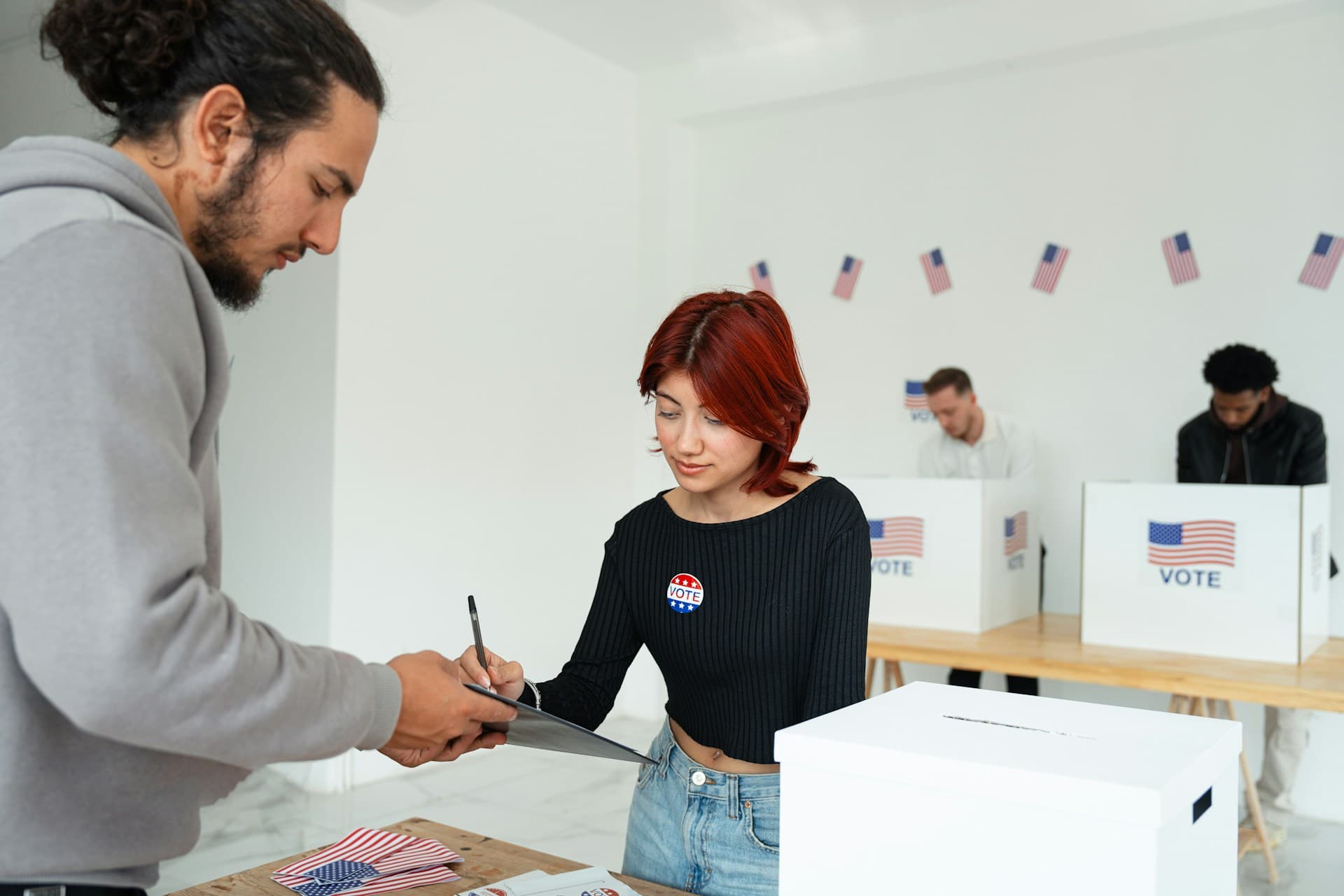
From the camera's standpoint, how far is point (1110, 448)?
14.2 feet

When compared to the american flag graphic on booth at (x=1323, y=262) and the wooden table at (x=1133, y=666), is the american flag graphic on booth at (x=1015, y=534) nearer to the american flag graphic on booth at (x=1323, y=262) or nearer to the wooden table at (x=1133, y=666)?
the wooden table at (x=1133, y=666)

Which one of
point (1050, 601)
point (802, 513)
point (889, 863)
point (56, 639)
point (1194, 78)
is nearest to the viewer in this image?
point (56, 639)

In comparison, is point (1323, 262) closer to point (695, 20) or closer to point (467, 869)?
point (695, 20)

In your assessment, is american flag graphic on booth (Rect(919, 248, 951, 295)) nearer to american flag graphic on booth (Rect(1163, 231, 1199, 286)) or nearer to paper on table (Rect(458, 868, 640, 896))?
american flag graphic on booth (Rect(1163, 231, 1199, 286))

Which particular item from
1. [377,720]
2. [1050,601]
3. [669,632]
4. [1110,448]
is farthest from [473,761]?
[377,720]

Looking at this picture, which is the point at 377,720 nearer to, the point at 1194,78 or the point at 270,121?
the point at 270,121

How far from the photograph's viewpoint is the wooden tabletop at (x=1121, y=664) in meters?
2.43

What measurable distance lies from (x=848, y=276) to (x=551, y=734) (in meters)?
4.16

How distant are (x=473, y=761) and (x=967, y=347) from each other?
107 inches

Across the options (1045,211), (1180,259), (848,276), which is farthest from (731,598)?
(848,276)

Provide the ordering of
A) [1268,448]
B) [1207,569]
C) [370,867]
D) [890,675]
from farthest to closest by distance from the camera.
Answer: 1. [890,675]
2. [1268,448]
3. [1207,569]
4. [370,867]

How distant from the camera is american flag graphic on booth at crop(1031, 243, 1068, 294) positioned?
4.46m

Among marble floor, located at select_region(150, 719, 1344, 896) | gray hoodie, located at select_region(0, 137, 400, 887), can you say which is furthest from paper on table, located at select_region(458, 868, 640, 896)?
marble floor, located at select_region(150, 719, 1344, 896)

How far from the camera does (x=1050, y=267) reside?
14.7ft
